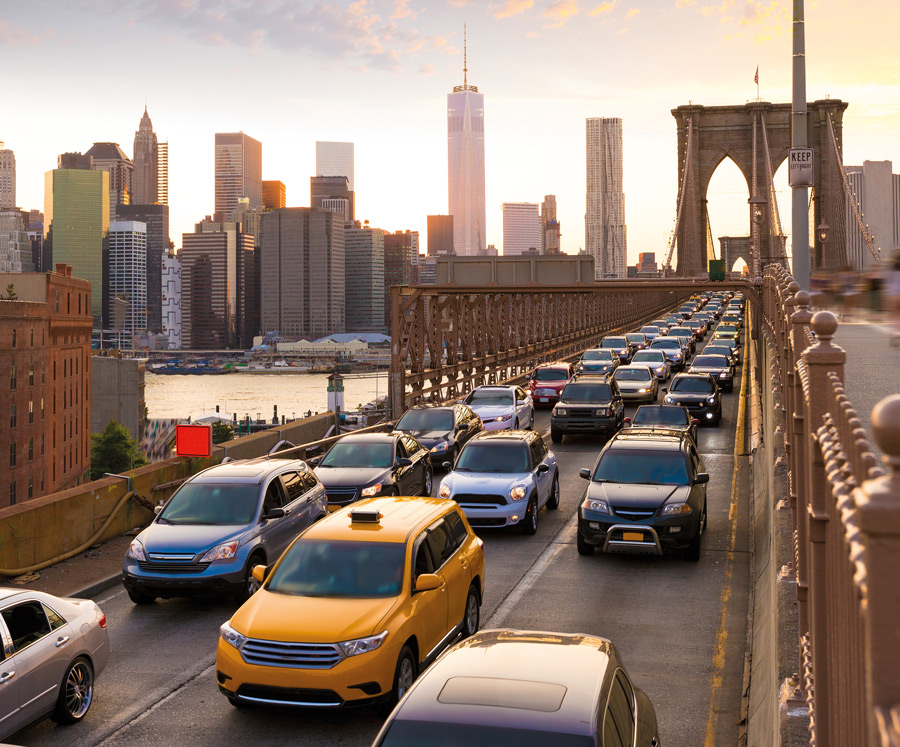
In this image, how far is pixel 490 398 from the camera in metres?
28.8

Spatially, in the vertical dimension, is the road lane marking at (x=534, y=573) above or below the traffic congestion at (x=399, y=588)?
below

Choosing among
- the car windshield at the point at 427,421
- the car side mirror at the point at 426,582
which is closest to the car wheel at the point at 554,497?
the car windshield at the point at 427,421

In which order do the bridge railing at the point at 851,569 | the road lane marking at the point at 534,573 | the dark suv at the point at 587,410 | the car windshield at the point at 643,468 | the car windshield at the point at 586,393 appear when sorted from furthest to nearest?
the car windshield at the point at 586,393 → the dark suv at the point at 587,410 → the car windshield at the point at 643,468 → the road lane marking at the point at 534,573 → the bridge railing at the point at 851,569

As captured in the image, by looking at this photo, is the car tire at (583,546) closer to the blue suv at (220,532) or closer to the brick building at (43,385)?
the blue suv at (220,532)

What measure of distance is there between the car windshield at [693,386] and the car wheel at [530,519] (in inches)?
545

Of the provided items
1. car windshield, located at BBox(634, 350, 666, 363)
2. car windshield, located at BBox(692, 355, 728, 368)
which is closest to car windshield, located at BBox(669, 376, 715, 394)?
car windshield, located at BBox(692, 355, 728, 368)

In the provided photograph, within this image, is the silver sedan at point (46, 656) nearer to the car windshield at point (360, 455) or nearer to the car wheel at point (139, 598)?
the car wheel at point (139, 598)

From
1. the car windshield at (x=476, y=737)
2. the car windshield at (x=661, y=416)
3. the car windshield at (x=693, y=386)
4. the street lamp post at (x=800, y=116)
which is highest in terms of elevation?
the street lamp post at (x=800, y=116)

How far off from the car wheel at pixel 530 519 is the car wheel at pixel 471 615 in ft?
16.8

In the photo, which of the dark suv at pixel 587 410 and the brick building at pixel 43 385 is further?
the brick building at pixel 43 385

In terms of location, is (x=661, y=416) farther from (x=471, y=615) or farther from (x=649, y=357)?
(x=649, y=357)

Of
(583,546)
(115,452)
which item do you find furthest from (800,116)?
(115,452)

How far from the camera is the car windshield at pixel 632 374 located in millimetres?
33375

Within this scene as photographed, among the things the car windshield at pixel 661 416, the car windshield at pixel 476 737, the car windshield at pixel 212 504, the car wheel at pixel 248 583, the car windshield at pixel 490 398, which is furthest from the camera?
the car windshield at pixel 490 398
